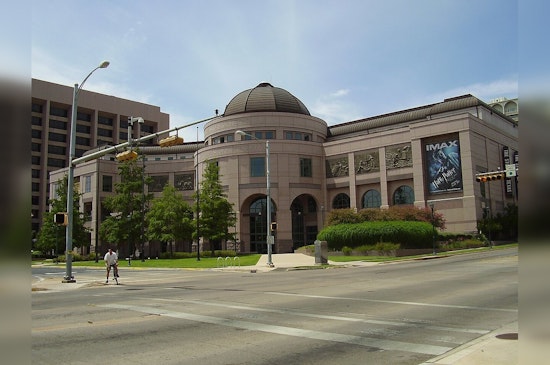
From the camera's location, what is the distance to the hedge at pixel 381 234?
151 feet

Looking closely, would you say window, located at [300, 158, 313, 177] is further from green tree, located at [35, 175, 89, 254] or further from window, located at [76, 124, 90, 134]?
window, located at [76, 124, 90, 134]

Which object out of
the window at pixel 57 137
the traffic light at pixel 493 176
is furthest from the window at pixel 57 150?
the traffic light at pixel 493 176

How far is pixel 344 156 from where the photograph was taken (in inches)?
2842

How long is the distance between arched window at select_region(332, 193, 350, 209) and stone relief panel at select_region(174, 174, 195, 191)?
25574 mm

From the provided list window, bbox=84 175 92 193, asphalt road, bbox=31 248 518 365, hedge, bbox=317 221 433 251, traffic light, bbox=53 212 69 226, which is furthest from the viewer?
window, bbox=84 175 92 193

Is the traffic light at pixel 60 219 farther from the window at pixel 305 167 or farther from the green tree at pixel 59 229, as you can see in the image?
the green tree at pixel 59 229

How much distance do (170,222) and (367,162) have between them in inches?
1176

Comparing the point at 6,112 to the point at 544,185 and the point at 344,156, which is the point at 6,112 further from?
the point at 344,156

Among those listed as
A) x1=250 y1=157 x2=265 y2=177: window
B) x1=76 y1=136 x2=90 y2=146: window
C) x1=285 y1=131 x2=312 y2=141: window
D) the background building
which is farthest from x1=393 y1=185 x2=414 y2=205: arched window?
x1=76 y1=136 x2=90 y2=146: window

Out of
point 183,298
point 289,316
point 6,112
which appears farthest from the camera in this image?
point 183,298

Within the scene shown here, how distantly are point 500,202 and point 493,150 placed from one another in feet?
23.8

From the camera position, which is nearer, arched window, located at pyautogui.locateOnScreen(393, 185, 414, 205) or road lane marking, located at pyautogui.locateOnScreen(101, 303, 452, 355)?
road lane marking, located at pyautogui.locateOnScreen(101, 303, 452, 355)

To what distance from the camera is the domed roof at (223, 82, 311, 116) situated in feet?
245

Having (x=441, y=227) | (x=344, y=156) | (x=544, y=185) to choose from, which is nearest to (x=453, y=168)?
(x=441, y=227)
